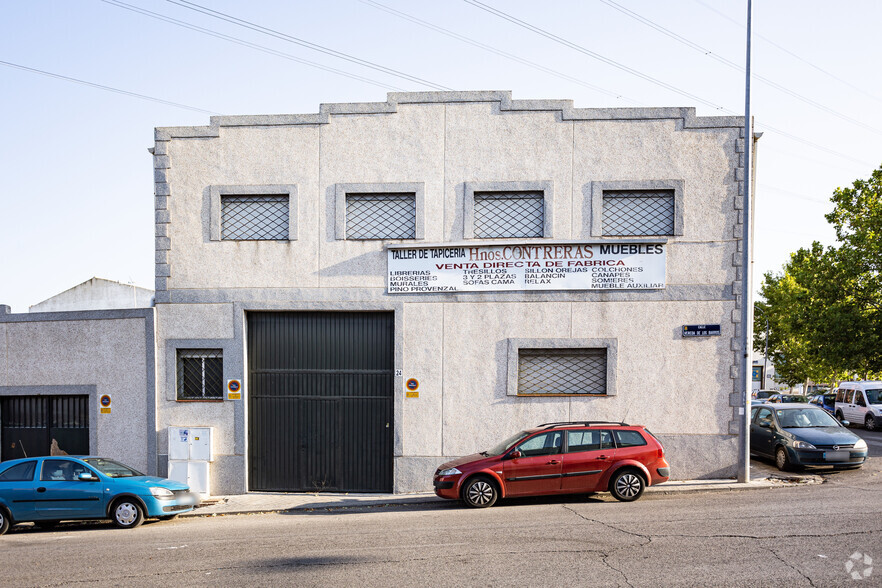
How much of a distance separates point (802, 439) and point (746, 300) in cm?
364

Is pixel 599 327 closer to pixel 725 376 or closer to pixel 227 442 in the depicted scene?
pixel 725 376

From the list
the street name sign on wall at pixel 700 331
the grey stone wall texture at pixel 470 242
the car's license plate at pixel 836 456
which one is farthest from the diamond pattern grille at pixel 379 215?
the car's license plate at pixel 836 456

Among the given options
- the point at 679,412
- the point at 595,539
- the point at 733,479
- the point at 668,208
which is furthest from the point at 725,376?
the point at 595,539

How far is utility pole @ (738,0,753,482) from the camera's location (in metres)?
13.0

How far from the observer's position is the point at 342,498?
515 inches

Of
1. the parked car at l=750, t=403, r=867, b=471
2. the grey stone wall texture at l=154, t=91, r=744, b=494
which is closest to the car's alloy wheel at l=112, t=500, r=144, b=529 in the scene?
the grey stone wall texture at l=154, t=91, r=744, b=494

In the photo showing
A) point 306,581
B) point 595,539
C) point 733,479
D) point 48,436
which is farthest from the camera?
point 48,436

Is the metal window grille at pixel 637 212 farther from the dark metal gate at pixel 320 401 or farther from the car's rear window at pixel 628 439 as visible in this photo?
the dark metal gate at pixel 320 401

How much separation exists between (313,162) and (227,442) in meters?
6.26

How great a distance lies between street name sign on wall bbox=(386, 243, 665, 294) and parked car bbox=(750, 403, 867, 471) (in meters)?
4.81

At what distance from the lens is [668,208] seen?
45.2 ft

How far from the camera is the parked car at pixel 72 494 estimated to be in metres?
10.6

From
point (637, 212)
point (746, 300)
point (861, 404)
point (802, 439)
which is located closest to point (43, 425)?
point (637, 212)

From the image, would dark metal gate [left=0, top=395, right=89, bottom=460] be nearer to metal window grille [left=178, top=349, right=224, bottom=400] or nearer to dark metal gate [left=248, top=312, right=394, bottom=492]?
metal window grille [left=178, top=349, right=224, bottom=400]
